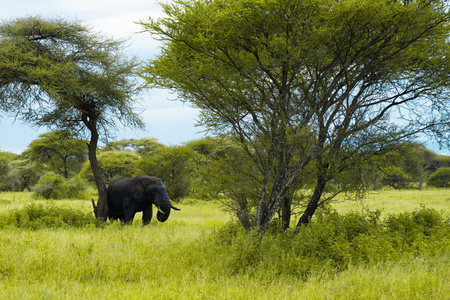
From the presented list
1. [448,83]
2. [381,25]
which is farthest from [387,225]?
[381,25]

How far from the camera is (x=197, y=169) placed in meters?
9.83

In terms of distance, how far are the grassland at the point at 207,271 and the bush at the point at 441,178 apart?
4697 centimetres

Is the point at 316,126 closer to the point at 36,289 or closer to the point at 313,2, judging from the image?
the point at 313,2

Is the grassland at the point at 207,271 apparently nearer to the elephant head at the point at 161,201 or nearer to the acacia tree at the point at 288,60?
the acacia tree at the point at 288,60

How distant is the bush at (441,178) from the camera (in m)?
48.9

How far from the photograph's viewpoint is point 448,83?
10.4m

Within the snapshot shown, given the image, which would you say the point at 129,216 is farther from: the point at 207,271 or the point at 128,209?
the point at 207,271

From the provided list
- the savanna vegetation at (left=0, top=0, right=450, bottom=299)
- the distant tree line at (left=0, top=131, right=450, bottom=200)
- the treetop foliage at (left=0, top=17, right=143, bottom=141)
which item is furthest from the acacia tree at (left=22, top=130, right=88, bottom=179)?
the savanna vegetation at (left=0, top=0, right=450, bottom=299)

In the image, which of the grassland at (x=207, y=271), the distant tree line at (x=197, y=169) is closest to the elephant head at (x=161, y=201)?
the distant tree line at (x=197, y=169)

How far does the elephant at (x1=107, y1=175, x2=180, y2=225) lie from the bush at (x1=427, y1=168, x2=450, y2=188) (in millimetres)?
47196

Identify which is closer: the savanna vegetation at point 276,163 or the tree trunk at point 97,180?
the savanna vegetation at point 276,163

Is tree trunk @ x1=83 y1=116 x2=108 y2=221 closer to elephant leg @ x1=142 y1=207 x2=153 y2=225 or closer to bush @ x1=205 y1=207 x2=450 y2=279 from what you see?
elephant leg @ x1=142 y1=207 x2=153 y2=225

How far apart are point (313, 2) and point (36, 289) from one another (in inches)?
287

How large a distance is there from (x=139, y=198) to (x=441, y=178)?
4934cm
